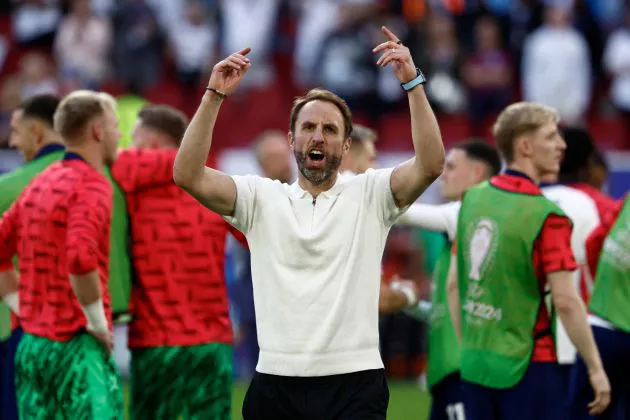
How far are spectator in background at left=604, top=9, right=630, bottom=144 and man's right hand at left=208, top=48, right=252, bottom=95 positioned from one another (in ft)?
41.2

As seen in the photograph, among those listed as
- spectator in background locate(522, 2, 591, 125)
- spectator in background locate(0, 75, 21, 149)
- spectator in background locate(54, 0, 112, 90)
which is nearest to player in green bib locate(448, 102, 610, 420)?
spectator in background locate(522, 2, 591, 125)

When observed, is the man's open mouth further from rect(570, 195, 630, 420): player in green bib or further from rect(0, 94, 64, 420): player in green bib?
rect(570, 195, 630, 420): player in green bib

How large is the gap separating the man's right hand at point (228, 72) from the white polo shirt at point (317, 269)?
1.42 feet

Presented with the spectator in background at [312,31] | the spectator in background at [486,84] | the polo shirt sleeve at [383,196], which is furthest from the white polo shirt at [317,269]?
the spectator in background at [312,31]

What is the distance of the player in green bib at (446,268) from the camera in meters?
8.34

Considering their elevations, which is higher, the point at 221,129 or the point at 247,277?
the point at 221,129

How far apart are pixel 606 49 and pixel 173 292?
37.3 feet

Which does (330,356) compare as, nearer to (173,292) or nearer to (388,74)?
(173,292)

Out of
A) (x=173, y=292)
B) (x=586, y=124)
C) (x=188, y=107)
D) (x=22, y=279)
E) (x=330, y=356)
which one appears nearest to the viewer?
(x=330, y=356)

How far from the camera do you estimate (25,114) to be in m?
8.57

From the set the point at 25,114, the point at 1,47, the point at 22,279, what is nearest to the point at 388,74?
the point at 1,47

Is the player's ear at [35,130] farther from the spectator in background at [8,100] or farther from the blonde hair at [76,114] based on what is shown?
the spectator in background at [8,100]

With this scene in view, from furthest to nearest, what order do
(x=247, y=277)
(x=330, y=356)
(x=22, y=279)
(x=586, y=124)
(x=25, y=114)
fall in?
(x=586, y=124) → (x=247, y=277) → (x=25, y=114) → (x=22, y=279) → (x=330, y=356)

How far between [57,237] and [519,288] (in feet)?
7.48
